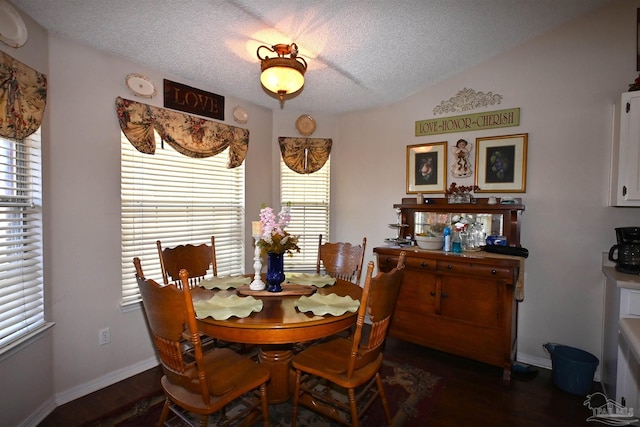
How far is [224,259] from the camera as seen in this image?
3.44 metres

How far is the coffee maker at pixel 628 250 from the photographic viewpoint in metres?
2.22

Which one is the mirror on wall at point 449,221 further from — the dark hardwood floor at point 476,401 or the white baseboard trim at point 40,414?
the white baseboard trim at point 40,414

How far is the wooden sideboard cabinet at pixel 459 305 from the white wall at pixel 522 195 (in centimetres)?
52

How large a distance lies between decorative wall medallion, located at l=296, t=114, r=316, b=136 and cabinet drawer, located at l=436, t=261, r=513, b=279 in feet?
7.07

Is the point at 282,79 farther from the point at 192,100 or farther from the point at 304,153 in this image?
the point at 304,153

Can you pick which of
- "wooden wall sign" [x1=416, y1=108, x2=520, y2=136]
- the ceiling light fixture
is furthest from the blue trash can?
the ceiling light fixture

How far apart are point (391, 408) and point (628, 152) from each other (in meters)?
2.49

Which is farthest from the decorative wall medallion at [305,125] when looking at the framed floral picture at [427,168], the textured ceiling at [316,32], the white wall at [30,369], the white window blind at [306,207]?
the white wall at [30,369]

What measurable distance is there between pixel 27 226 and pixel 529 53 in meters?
4.12

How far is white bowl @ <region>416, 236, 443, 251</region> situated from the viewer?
303 centimetres

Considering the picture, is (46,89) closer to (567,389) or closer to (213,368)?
(213,368)

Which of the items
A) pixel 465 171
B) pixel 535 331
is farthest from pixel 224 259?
pixel 535 331

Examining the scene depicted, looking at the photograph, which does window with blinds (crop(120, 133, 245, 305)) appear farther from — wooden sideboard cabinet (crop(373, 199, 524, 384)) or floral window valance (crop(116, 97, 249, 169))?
wooden sideboard cabinet (crop(373, 199, 524, 384))

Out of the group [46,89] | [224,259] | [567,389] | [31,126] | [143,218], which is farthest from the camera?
[224,259]
